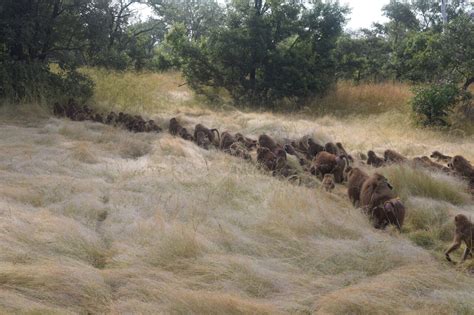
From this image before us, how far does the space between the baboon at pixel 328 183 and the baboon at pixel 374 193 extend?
0.78m

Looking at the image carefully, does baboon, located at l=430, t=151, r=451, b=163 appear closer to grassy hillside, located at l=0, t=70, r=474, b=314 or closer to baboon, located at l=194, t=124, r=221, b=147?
grassy hillside, located at l=0, t=70, r=474, b=314

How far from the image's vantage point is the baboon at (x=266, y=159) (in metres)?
6.59

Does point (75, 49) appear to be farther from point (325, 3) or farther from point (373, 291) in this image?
point (373, 291)

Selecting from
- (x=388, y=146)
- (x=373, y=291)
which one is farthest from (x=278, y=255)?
Result: (x=388, y=146)

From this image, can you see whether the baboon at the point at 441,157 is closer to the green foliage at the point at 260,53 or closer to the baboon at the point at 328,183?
the baboon at the point at 328,183

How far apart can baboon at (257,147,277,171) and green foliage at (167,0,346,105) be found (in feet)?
28.6

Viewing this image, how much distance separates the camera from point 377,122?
12.8 m

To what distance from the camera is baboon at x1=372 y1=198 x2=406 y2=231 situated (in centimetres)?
441

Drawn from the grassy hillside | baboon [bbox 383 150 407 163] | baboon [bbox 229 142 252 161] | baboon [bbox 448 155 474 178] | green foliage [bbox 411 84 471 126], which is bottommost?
the grassy hillside

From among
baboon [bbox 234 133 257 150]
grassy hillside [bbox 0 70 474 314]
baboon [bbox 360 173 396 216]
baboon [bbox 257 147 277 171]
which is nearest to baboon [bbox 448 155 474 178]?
grassy hillside [bbox 0 70 474 314]

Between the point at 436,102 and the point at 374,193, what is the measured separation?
831cm

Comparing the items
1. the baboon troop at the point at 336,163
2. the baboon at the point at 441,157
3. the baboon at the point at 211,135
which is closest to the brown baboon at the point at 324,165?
the baboon troop at the point at 336,163

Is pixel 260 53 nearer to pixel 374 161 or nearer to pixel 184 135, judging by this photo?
pixel 184 135

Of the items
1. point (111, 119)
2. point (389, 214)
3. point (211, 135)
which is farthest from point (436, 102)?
point (389, 214)
